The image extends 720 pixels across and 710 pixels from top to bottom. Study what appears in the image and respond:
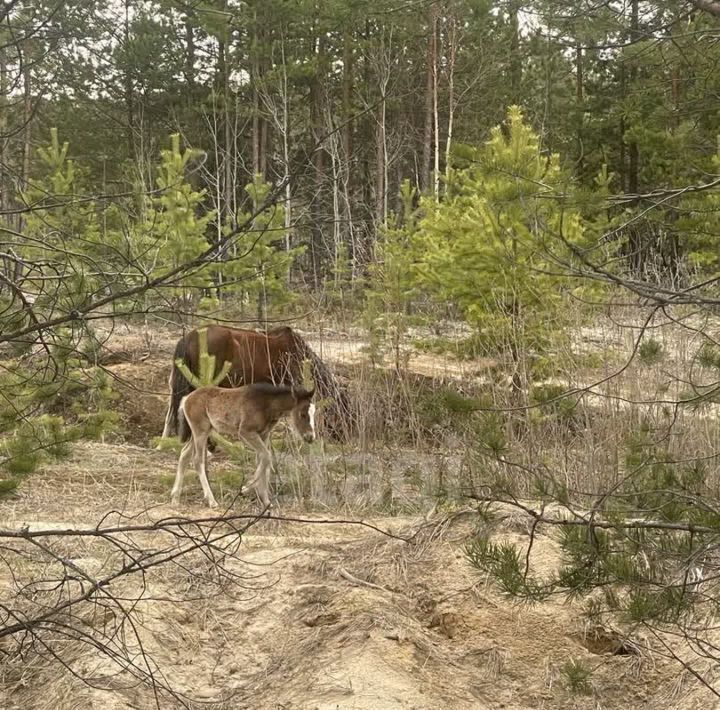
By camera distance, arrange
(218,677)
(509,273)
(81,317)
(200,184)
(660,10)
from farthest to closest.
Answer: (200,184) → (509,273) → (218,677) → (660,10) → (81,317)

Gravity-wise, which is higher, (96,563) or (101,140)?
(101,140)

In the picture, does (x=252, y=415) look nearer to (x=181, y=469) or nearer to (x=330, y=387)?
(x=181, y=469)

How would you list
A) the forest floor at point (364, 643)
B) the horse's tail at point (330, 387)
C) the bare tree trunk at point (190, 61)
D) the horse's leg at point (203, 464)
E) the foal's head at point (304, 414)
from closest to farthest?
the forest floor at point (364, 643)
the foal's head at point (304, 414)
the horse's leg at point (203, 464)
the horse's tail at point (330, 387)
the bare tree trunk at point (190, 61)

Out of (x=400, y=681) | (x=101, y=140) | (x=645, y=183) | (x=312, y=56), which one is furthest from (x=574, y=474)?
(x=101, y=140)

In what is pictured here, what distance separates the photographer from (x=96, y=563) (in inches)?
216

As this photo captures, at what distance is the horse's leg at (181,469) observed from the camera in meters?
7.65

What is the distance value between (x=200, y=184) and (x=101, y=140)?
11.7ft

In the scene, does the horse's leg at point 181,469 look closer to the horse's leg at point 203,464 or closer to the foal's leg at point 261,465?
the horse's leg at point 203,464

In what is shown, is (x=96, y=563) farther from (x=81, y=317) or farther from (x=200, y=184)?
(x=200, y=184)

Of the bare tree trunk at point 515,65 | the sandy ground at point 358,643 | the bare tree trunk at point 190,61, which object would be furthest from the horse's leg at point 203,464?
the bare tree trunk at point 515,65

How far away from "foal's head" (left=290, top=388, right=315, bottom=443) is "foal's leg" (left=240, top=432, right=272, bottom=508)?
1.15ft

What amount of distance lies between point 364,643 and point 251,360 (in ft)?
19.7

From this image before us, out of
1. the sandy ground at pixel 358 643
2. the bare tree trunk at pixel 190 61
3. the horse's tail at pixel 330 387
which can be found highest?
the bare tree trunk at pixel 190 61

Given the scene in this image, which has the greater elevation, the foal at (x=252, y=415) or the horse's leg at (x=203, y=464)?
the foal at (x=252, y=415)
